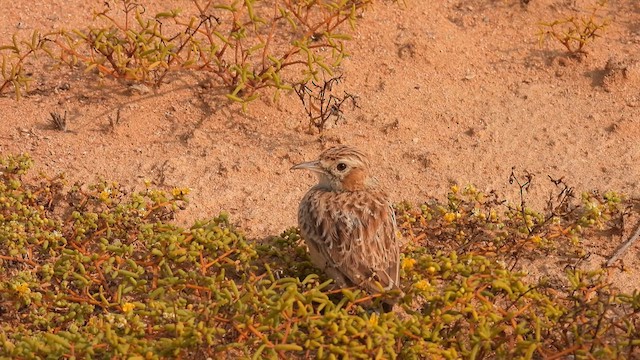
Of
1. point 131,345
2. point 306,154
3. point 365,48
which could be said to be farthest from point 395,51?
point 131,345

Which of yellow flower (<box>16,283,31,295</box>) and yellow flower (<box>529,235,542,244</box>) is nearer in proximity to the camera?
yellow flower (<box>16,283,31,295</box>)

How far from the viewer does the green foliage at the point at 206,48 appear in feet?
24.0

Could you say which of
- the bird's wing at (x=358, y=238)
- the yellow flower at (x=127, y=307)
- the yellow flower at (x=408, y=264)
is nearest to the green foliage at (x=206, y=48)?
the bird's wing at (x=358, y=238)

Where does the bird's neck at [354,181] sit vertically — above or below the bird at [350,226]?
above

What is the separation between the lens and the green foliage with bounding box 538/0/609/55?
27.0 feet

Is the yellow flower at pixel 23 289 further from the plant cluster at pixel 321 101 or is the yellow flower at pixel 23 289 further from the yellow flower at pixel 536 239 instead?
the yellow flower at pixel 536 239

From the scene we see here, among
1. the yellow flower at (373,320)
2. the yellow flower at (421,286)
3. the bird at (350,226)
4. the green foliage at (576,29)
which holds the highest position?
the green foliage at (576,29)

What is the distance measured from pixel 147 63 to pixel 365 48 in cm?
210

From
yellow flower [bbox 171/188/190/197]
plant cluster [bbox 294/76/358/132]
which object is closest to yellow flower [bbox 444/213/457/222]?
plant cluster [bbox 294/76/358/132]

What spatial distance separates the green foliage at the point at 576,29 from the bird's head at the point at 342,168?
2673mm

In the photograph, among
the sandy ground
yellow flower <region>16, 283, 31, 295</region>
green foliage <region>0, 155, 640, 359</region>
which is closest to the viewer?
green foliage <region>0, 155, 640, 359</region>

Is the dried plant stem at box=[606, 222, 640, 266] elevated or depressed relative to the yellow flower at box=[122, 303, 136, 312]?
elevated

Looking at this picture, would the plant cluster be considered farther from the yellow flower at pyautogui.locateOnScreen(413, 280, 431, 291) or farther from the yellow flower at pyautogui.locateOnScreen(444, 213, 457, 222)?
the yellow flower at pyautogui.locateOnScreen(413, 280, 431, 291)

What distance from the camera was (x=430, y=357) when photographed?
5.35 metres
